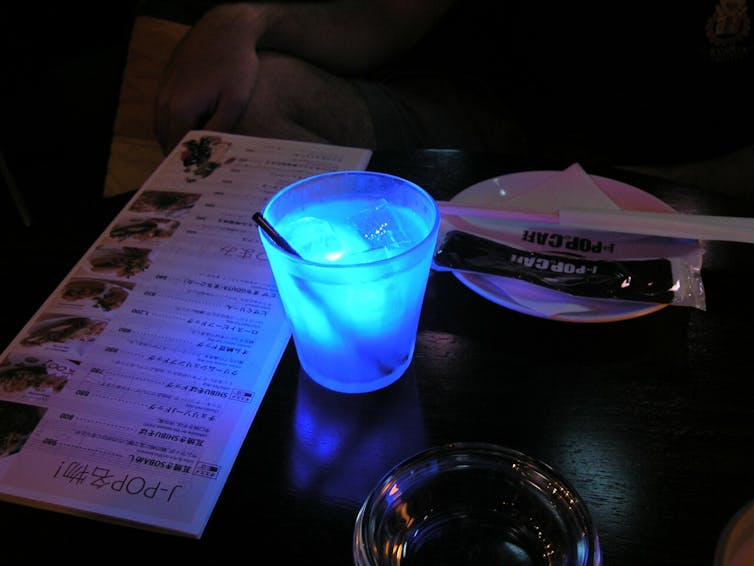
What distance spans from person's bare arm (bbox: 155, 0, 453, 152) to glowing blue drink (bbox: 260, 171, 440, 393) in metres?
0.57

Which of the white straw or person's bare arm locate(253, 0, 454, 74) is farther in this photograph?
person's bare arm locate(253, 0, 454, 74)

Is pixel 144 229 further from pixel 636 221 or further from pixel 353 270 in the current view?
pixel 636 221

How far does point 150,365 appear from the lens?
0.53m

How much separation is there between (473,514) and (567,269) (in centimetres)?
28

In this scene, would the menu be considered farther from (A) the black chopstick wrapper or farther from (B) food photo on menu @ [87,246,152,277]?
(A) the black chopstick wrapper

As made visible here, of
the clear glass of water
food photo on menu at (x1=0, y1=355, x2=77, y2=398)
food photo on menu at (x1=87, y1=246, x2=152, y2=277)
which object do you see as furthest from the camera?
food photo on menu at (x1=87, y1=246, x2=152, y2=277)

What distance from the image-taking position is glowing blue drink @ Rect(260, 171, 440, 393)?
43cm

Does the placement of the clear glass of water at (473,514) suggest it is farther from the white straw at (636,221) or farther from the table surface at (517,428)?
the white straw at (636,221)

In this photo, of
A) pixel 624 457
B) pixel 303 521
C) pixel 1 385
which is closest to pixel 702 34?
pixel 624 457

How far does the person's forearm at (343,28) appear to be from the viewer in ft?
3.84

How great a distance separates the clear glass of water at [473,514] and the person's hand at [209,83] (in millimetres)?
772

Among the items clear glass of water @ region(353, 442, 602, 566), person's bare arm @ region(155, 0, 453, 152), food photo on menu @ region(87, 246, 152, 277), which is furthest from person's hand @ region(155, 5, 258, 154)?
clear glass of water @ region(353, 442, 602, 566)

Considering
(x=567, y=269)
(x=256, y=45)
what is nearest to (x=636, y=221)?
(x=567, y=269)

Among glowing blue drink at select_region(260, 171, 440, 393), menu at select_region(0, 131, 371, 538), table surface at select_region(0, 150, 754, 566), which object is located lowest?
table surface at select_region(0, 150, 754, 566)
